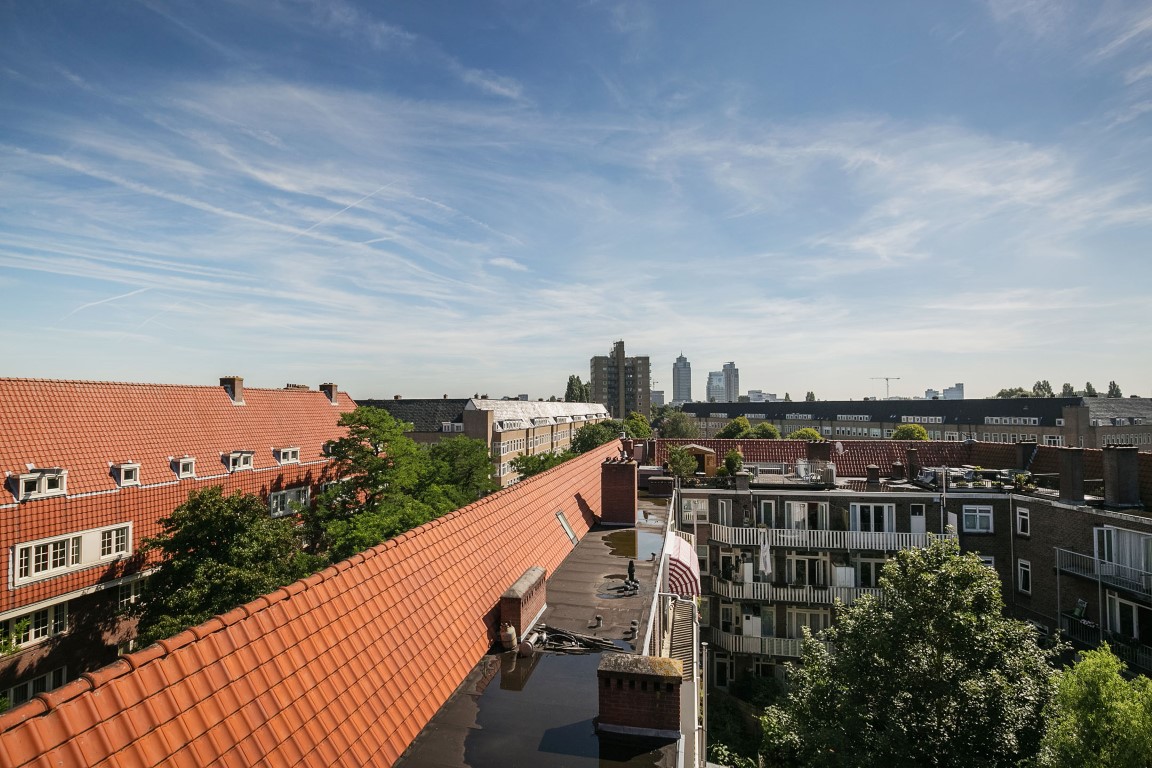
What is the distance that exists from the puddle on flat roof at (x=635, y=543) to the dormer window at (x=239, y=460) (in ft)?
88.8

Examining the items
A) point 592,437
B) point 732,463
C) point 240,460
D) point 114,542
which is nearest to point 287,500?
point 240,460

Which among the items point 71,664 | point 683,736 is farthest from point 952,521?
point 71,664

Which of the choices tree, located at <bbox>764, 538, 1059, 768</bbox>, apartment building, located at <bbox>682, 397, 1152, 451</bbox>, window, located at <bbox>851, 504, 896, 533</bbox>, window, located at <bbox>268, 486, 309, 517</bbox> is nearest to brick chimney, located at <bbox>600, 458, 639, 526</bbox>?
tree, located at <bbox>764, 538, 1059, 768</bbox>

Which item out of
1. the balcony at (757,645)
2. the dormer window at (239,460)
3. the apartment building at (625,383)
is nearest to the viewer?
the balcony at (757,645)

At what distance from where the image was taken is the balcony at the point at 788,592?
33.5m

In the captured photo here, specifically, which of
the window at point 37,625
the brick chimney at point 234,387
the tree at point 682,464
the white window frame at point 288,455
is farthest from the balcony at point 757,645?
the brick chimney at point 234,387

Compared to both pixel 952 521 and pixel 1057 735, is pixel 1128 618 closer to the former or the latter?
pixel 952 521

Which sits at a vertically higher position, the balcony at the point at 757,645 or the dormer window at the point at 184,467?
the dormer window at the point at 184,467

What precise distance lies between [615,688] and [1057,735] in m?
15.9

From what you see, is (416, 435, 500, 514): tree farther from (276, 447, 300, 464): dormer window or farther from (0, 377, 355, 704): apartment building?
(0, 377, 355, 704): apartment building

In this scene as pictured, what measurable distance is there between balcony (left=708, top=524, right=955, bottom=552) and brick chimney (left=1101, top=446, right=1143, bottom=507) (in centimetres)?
759

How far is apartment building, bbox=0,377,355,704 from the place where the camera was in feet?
82.2

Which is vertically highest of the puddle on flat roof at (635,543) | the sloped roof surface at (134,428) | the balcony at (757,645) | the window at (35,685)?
the sloped roof surface at (134,428)

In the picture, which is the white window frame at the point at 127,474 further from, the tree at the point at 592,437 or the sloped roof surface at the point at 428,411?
the tree at the point at 592,437
